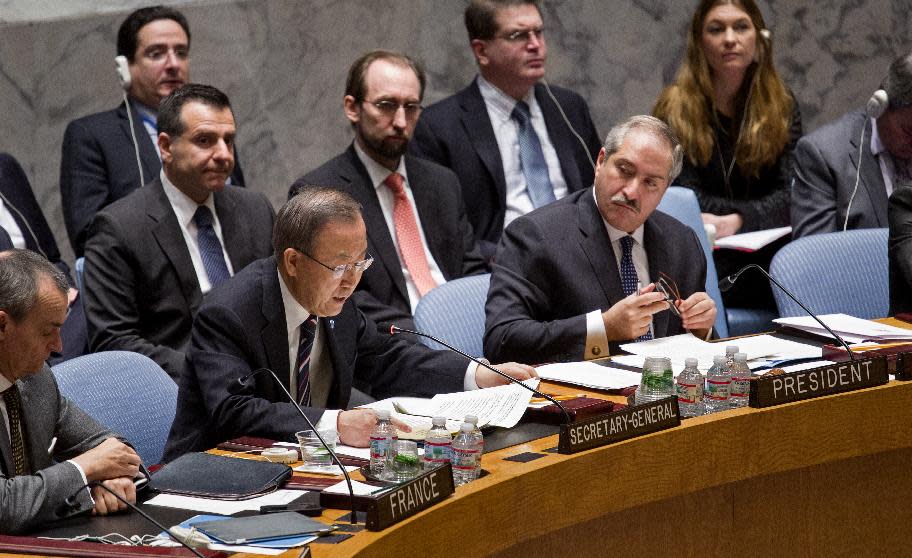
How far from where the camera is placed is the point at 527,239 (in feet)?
11.8

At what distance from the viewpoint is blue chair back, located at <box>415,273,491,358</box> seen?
3.53 meters

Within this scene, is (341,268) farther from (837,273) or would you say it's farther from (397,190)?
(837,273)

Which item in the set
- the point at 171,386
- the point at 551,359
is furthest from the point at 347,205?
the point at 551,359

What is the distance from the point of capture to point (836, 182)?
4.64 metres

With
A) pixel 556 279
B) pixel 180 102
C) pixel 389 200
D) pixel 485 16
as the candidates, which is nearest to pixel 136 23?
pixel 180 102

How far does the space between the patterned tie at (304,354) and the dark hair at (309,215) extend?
0.18 meters

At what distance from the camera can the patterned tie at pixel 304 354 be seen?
297 cm

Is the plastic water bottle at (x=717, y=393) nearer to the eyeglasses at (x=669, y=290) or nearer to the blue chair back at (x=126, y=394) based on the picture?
the eyeglasses at (x=669, y=290)

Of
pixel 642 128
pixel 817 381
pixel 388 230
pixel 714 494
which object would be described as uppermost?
pixel 642 128

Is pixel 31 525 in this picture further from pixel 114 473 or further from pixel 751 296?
pixel 751 296

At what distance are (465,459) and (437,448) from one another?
7cm

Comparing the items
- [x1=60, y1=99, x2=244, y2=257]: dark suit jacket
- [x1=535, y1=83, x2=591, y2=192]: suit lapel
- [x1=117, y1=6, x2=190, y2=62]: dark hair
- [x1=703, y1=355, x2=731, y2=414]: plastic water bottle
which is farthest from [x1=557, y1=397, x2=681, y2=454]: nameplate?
[x1=117, y1=6, x2=190, y2=62]: dark hair

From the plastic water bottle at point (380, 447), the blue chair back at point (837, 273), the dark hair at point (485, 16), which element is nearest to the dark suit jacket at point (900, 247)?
the blue chair back at point (837, 273)

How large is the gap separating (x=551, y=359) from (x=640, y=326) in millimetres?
246
